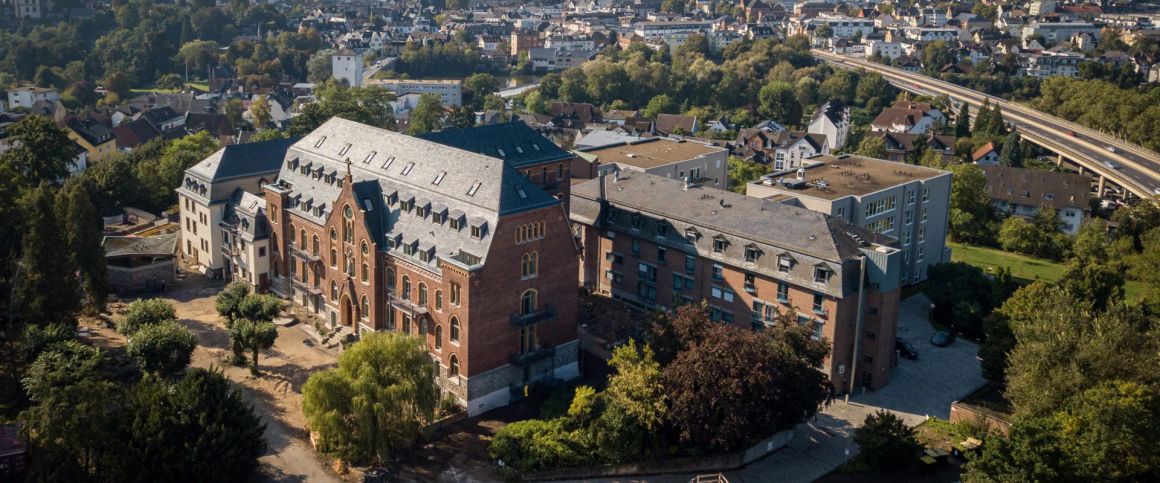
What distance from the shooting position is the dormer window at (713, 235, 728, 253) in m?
69.0

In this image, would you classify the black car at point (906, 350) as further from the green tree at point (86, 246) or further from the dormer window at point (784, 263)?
the green tree at point (86, 246)

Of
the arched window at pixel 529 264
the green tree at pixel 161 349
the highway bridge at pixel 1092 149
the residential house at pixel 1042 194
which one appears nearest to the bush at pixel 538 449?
the arched window at pixel 529 264

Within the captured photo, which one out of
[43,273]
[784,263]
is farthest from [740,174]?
[43,273]

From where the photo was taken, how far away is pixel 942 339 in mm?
75750

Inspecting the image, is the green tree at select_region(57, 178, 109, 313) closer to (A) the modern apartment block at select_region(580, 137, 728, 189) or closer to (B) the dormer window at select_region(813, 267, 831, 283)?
(A) the modern apartment block at select_region(580, 137, 728, 189)

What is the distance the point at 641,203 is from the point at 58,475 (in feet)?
146

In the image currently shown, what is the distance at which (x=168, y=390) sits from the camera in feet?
165

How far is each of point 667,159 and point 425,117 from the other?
56.5 metres

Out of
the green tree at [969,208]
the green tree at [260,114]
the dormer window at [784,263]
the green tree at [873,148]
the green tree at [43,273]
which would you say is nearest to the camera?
the green tree at [43,273]

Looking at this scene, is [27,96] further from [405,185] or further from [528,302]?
[528,302]

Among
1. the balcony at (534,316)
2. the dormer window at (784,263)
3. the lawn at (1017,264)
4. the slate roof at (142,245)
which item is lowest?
the lawn at (1017,264)

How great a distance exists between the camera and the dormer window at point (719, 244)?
69.0 m

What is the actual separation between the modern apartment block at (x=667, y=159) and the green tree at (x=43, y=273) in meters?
47.2

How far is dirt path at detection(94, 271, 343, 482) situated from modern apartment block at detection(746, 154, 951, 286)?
4063cm
